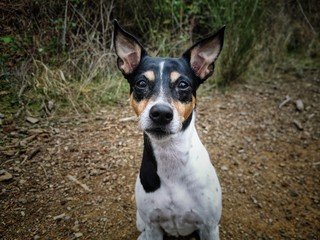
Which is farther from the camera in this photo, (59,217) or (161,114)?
(59,217)

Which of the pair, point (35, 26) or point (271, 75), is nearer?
point (35, 26)

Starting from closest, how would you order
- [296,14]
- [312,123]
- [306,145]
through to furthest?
[306,145]
[312,123]
[296,14]

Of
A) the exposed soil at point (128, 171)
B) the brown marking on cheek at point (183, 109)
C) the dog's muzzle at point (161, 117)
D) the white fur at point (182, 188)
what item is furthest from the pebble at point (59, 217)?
the brown marking on cheek at point (183, 109)

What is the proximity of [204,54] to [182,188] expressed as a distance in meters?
1.14

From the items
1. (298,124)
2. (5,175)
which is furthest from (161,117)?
(298,124)

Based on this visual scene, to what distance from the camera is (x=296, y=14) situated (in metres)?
5.95

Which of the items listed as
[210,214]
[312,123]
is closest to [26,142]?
[210,214]

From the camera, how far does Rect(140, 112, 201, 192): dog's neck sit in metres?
2.02

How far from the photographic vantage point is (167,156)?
205 centimetres

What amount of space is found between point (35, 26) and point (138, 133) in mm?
2394

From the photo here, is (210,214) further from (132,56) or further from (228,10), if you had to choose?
(228,10)

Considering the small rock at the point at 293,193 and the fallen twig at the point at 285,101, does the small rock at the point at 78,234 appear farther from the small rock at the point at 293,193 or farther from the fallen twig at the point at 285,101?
the fallen twig at the point at 285,101

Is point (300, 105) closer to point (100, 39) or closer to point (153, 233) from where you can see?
point (153, 233)

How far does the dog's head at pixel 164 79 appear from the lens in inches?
72.2
